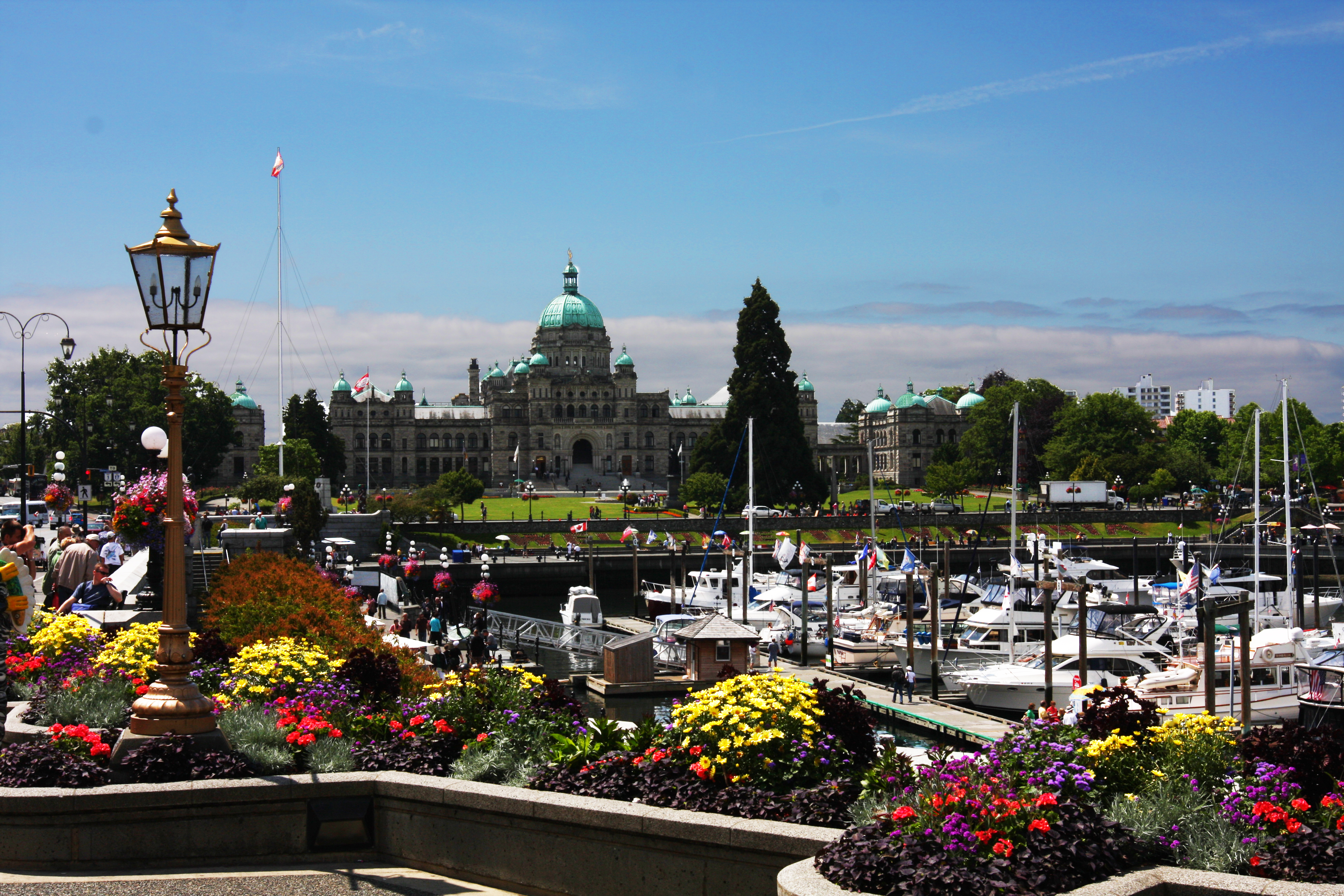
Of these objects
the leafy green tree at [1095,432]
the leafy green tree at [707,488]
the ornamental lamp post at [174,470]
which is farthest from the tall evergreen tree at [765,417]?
the ornamental lamp post at [174,470]

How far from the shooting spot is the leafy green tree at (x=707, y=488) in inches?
3450

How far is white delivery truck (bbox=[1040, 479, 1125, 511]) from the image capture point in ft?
315

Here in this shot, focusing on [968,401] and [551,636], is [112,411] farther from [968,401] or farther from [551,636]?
[968,401]

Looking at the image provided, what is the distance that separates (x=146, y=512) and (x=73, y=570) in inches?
85.8

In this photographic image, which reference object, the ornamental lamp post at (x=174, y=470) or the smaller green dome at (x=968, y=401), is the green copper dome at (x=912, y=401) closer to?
the smaller green dome at (x=968, y=401)

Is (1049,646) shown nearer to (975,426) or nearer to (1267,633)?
(1267,633)

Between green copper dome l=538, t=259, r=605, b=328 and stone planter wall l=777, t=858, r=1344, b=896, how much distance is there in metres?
152

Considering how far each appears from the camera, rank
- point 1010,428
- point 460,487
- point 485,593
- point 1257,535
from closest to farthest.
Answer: point 485,593 < point 1257,535 < point 460,487 < point 1010,428

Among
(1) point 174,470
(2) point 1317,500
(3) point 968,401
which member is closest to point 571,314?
(3) point 968,401

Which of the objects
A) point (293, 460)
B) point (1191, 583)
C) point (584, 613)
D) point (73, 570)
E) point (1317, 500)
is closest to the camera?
point (73, 570)

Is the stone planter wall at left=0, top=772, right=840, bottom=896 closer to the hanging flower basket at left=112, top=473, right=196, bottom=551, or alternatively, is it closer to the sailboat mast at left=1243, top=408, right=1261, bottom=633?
the hanging flower basket at left=112, top=473, right=196, bottom=551

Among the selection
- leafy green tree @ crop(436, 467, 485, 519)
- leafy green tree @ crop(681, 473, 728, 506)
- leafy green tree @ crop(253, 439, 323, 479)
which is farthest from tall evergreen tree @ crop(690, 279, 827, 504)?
leafy green tree @ crop(253, 439, 323, 479)

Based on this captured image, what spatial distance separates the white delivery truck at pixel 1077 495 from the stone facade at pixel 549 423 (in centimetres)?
5741

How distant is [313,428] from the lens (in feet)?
371
